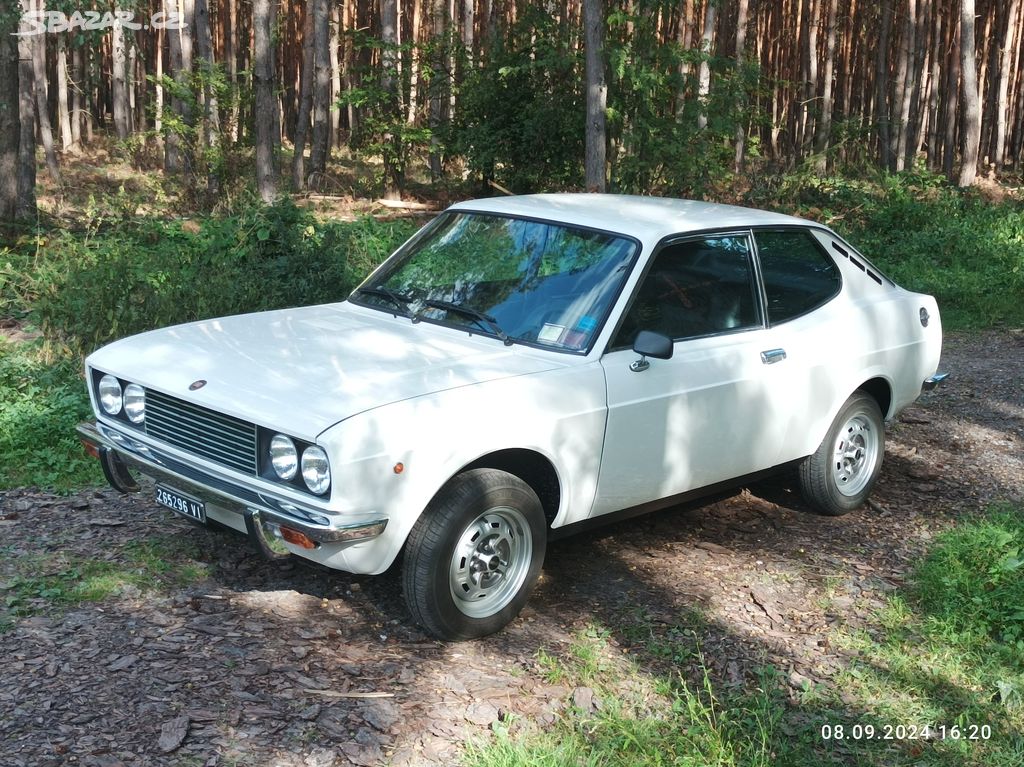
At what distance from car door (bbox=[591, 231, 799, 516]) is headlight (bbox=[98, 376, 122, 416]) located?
2229mm

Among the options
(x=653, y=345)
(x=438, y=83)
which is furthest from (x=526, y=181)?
(x=653, y=345)

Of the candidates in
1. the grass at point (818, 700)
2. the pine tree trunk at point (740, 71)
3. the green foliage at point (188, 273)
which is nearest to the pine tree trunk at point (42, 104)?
the green foliage at point (188, 273)

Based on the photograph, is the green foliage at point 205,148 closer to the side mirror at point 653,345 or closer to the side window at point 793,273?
the side window at point 793,273

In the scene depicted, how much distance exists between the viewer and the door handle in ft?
18.3

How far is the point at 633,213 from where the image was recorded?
5641 mm

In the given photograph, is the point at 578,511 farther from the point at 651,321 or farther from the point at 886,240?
the point at 886,240

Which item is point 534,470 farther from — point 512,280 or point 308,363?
point 308,363

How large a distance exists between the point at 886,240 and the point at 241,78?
18.2m

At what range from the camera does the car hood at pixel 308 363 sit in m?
4.23

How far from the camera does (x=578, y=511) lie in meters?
4.91

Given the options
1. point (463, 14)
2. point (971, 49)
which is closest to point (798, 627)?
point (971, 49)

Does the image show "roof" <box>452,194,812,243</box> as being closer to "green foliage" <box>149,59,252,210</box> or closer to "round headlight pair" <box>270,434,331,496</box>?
"round headlight pair" <box>270,434,331,496</box>

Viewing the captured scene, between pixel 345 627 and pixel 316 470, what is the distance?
3.16 feet

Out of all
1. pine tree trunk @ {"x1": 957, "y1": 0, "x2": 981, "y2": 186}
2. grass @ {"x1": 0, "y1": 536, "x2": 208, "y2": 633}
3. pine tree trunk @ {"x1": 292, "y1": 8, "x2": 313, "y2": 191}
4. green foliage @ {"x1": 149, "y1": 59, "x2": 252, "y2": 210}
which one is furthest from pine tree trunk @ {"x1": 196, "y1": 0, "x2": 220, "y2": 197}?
pine tree trunk @ {"x1": 957, "y1": 0, "x2": 981, "y2": 186}
